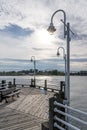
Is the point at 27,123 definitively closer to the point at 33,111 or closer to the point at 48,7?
the point at 33,111

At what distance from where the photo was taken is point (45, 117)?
980cm

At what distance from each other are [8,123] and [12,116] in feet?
4.00

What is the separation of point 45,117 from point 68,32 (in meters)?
4.56

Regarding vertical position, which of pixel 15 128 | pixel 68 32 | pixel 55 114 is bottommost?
pixel 15 128

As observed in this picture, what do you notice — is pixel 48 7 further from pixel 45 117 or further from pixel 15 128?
pixel 15 128

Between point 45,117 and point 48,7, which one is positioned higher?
point 48,7

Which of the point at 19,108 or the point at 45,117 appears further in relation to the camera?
the point at 19,108

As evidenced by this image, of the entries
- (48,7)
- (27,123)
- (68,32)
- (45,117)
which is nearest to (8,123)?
(27,123)

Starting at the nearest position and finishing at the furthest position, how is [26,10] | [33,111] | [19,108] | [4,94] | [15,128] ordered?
1. [15,128]
2. [33,111]
3. [19,108]
4. [26,10]
5. [4,94]

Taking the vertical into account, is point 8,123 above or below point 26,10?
below

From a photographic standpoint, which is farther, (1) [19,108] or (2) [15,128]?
(1) [19,108]

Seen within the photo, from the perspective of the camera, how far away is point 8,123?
868 centimetres

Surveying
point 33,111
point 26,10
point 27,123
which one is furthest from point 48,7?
point 27,123

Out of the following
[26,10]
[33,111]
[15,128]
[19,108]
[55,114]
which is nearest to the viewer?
[55,114]
